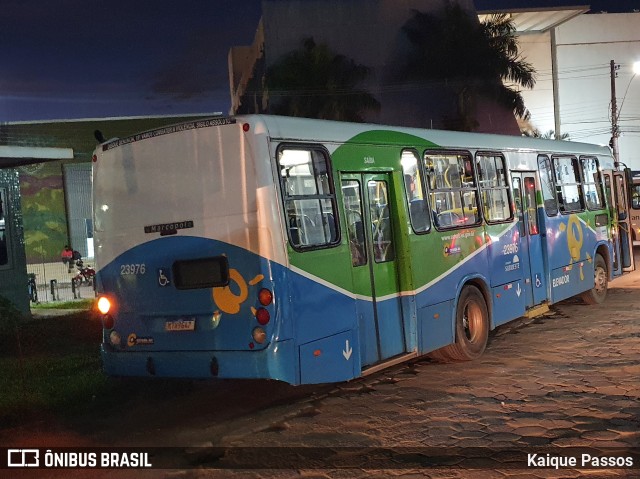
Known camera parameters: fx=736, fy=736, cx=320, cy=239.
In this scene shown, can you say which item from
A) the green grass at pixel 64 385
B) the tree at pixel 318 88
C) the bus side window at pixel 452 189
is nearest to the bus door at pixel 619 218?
the bus side window at pixel 452 189

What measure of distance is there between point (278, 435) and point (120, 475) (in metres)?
1.52

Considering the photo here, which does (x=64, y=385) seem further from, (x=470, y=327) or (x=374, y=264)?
(x=470, y=327)

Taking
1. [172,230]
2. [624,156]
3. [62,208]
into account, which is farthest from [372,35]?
[172,230]

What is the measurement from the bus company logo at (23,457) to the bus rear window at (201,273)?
2004 mm

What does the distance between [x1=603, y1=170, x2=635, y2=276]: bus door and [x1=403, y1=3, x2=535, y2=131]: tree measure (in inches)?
805

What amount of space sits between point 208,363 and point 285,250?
4.54 ft

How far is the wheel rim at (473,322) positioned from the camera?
984 cm

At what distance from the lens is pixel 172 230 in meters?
7.27

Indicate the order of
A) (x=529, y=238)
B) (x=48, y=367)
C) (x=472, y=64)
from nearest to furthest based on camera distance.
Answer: (x=48, y=367) → (x=529, y=238) → (x=472, y=64)

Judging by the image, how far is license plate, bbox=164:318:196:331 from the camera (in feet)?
23.7

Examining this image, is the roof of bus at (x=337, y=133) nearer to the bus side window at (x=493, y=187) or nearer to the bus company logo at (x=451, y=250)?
the bus side window at (x=493, y=187)

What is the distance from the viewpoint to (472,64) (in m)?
34.8

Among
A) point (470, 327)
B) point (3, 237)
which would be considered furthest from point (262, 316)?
point (3, 237)

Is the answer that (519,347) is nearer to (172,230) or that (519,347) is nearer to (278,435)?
(278,435)
